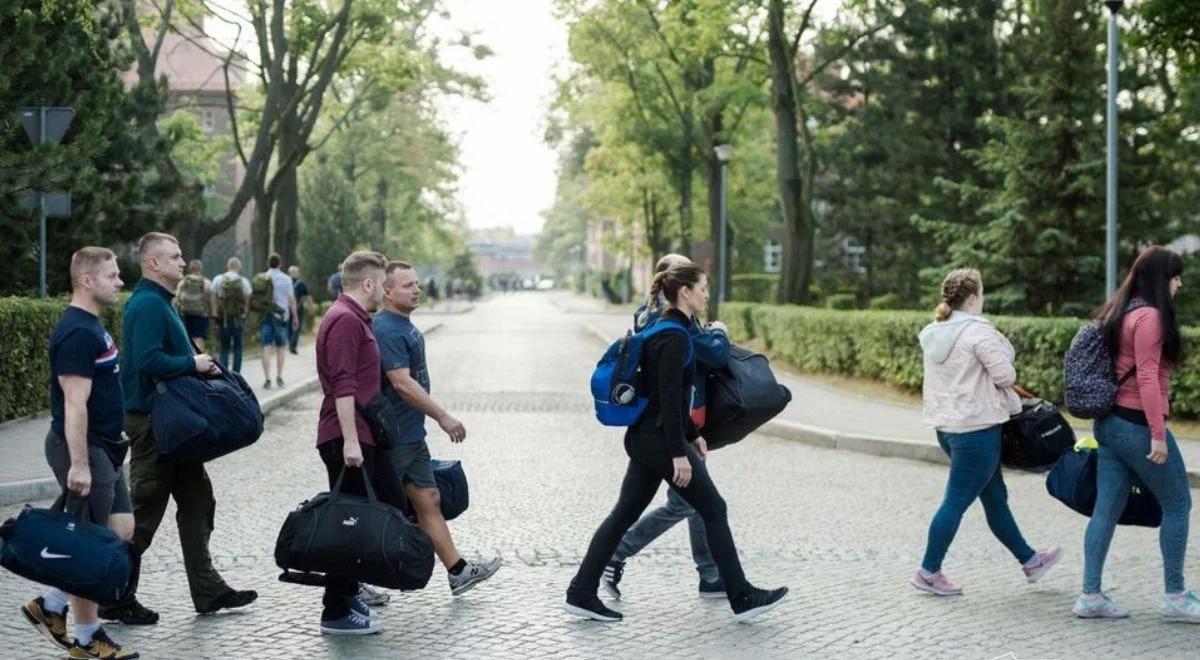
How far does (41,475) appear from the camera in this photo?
36.5 ft

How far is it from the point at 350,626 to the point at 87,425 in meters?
1.45

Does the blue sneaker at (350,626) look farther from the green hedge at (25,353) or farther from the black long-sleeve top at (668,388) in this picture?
the green hedge at (25,353)

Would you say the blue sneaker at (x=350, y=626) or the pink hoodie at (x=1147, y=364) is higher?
the pink hoodie at (x=1147, y=364)

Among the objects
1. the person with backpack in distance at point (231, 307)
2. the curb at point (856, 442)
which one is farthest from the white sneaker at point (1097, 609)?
the person with backpack in distance at point (231, 307)

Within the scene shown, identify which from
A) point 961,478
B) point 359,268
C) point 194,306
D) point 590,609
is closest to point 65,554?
point 359,268

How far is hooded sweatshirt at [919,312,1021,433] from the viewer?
24.1 feet

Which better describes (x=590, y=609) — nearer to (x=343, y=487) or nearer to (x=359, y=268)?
(x=343, y=487)

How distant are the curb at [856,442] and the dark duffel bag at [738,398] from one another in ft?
22.5

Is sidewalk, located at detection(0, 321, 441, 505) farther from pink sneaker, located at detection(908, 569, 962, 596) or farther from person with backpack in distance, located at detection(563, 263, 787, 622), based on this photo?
pink sneaker, located at detection(908, 569, 962, 596)

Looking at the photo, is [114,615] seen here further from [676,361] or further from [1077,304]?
[1077,304]

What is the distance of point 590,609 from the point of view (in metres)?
6.78

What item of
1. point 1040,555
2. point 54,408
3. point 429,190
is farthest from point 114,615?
point 429,190

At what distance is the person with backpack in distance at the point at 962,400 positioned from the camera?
7.39 metres

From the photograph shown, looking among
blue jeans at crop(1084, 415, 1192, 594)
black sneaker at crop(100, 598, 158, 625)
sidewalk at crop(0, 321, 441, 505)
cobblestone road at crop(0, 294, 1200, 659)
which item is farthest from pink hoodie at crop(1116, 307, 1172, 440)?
sidewalk at crop(0, 321, 441, 505)
